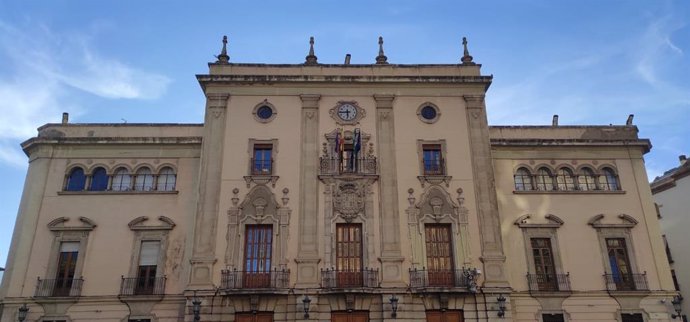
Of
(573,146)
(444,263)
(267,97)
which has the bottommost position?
(444,263)

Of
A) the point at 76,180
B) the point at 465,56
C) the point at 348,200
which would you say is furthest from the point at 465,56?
the point at 76,180

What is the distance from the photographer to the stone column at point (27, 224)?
22766 millimetres

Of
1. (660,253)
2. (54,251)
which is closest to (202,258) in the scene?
(54,251)

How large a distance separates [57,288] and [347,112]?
14.6 meters

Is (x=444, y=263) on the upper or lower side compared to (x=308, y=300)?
upper

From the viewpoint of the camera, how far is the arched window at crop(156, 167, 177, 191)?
25.0 metres

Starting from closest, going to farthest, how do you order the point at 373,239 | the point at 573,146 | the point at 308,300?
the point at 308,300 → the point at 373,239 → the point at 573,146

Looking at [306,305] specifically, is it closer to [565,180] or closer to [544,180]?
[544,180]

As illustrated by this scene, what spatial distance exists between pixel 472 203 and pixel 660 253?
350 inches

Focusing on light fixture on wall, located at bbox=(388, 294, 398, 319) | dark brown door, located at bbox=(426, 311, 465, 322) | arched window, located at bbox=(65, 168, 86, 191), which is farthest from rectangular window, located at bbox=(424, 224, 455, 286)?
arched window, located at bbox=(65, 168, 86, 191)

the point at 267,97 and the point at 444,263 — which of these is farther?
the point at 267,97

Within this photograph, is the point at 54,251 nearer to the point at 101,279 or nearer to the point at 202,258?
the point at 101,279

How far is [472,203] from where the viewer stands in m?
23.3

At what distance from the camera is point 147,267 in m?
23.4
